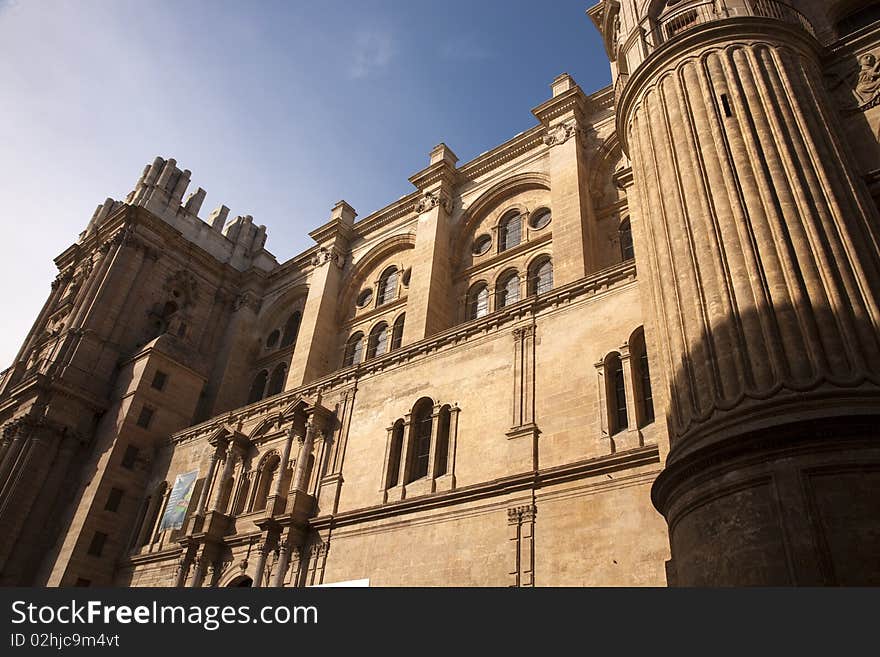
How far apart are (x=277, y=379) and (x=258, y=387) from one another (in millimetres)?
1388

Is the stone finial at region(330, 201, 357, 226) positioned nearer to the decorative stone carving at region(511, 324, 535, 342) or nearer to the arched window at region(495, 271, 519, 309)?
the arched window at region(495, 271, 519, 309)

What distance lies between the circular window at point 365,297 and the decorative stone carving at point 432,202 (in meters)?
5.12

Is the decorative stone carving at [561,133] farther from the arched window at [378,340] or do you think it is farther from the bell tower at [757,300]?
the arched window at [378,340]

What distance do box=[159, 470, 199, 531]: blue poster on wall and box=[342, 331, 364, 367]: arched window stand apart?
920cm

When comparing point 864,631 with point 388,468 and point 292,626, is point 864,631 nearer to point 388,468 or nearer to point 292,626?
point 292,626

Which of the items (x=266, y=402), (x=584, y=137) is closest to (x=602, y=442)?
(x=266, y=402)

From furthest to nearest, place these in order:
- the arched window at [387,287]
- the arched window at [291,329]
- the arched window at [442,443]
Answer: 1. the arched window at [291,329]
2. the arched window at [387,287]
3. the arched window at [442,443]

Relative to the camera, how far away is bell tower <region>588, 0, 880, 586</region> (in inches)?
373

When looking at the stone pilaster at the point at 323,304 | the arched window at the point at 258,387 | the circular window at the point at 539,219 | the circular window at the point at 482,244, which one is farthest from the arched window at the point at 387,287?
the arched window at the point at 258,387

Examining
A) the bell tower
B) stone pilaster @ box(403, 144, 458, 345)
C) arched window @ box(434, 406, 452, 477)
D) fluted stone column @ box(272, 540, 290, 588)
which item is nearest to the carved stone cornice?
stone pilaster @ box(403, 144, 458, 345)

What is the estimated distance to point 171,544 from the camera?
24.8 meters

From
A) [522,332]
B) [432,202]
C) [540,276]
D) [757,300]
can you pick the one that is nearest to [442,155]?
[432,202]

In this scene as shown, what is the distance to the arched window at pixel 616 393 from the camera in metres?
15.8

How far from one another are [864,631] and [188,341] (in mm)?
35432
